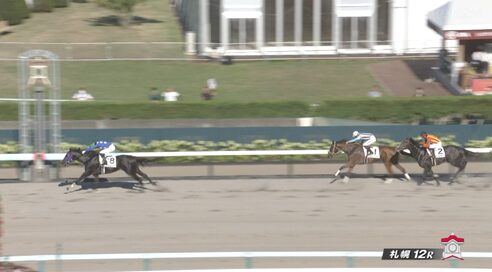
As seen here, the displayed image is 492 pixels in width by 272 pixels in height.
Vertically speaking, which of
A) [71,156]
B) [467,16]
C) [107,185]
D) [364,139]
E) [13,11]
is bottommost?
[107,185]

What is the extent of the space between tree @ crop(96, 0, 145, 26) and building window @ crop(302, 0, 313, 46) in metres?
8.24

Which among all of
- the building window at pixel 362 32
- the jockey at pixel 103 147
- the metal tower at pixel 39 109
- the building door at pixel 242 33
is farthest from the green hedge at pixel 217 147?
the building window at pixel 362 32

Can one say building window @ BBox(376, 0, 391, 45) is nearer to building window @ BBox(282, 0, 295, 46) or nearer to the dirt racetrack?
building window @ BBox(282, 0, 295, 46)

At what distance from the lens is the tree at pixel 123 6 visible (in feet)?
123

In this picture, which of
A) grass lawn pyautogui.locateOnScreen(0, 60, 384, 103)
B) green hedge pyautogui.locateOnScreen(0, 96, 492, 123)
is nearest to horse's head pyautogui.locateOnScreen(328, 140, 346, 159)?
green hedge pyautogui.locateOnScreen(0, 96, 492, 123)

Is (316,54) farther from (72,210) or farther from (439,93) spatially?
(72,210)

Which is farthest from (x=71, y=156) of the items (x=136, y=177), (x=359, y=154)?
(x=359, y=154)

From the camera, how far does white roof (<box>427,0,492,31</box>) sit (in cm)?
2734

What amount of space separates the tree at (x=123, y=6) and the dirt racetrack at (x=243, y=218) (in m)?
18.7

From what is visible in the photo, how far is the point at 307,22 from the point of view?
32.4m

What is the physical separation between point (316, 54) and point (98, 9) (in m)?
13.2

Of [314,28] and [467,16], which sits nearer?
[467,16]

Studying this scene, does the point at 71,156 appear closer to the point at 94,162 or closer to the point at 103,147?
the point at 94,162

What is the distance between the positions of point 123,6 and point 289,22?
839 centimetres
